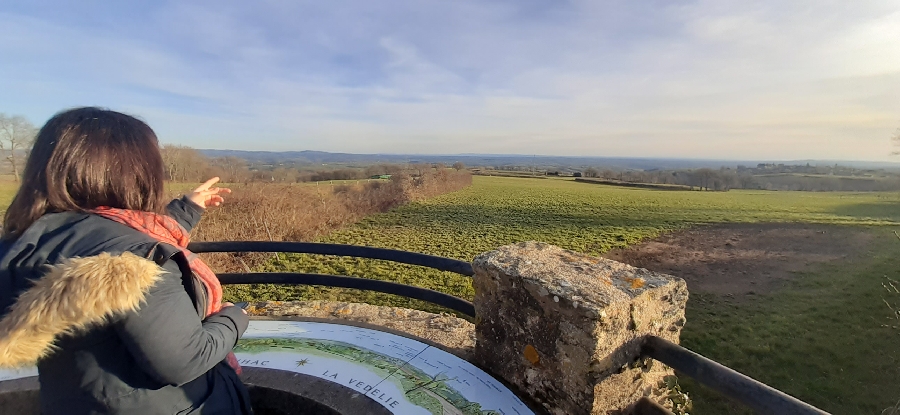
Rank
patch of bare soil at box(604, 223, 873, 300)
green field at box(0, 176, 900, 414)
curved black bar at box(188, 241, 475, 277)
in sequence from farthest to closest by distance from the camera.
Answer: patch of bare soil at box(604, 223, 873, 300) < green field at box(0, 176, 900, 414) < curved black bar at box(188, 241, 475, 277)

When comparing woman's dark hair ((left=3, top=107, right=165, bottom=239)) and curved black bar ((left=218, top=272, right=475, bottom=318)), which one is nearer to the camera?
woman's dark hair ((left=3, top=107, right=165, bottom=239))

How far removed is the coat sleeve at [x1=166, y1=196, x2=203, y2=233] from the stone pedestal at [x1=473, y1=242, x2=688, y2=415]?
154 cm

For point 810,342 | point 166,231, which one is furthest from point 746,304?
point 166,231

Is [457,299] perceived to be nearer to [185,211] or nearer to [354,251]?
[354,251]

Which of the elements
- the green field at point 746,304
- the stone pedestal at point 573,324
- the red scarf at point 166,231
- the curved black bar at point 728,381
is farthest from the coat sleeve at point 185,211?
the green field at point 746,304

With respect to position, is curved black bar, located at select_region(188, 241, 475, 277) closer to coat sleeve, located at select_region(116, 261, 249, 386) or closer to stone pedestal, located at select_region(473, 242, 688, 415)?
stone pedestal, located at select_region(473, 242, 688, 415)

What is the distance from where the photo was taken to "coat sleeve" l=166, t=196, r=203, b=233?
228 centimetres

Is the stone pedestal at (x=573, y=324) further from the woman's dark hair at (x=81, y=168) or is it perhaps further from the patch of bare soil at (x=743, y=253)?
the patch of bare soil at (x=743, y=253)

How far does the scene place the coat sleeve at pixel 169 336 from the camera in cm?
127

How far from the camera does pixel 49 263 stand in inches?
49.4

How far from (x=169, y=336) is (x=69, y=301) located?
0.88ft

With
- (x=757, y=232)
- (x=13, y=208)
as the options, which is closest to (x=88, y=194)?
(x=13, y=208)

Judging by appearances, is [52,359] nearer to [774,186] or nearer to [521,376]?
[521,376]

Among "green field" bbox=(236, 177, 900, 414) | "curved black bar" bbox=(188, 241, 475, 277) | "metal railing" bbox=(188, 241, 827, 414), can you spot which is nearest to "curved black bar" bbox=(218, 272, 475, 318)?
"metal railing" bbox=(188, 241, 827, 414)
